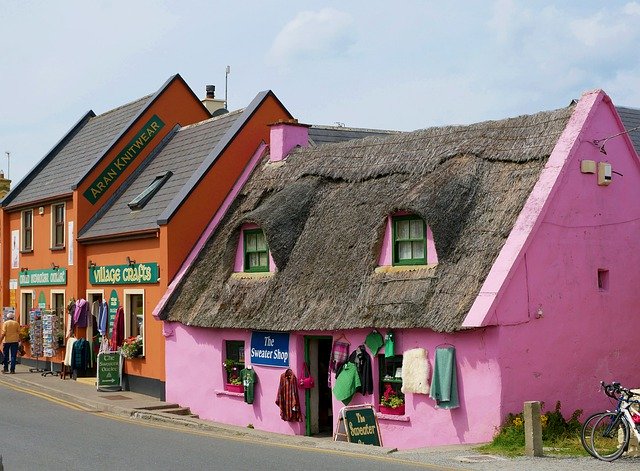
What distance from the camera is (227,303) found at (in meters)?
22.0

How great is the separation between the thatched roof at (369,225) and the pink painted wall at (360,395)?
0.54 meters

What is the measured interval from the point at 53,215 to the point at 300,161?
1061 centimetres

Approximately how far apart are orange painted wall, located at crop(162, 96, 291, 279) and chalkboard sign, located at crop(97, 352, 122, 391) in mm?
3292

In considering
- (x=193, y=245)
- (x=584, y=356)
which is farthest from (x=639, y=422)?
(x=193, y=245)

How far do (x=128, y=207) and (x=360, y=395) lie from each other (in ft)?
36.6

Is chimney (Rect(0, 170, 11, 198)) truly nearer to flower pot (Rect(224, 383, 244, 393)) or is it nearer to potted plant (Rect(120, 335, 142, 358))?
potted plant (Rect(120, 335, 142, 358))

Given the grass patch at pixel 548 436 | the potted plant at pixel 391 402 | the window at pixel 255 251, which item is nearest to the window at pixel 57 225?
the window at pixel 255 251

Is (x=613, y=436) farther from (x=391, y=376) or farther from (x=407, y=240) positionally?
(x=407, y=240)

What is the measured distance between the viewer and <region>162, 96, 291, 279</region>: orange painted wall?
23.8m

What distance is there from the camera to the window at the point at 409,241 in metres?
18.4

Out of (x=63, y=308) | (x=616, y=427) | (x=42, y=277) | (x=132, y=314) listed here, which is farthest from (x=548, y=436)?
(x=42, y=277)

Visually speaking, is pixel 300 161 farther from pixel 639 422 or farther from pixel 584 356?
pixel 639 422

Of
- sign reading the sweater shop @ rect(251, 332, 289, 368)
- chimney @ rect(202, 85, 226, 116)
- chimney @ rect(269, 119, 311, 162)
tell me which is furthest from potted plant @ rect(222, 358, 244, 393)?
chimney @ rect(202, 85, 226, 116)

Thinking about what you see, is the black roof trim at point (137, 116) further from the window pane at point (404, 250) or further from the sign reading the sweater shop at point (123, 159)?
the window pane at point (404, 250)
